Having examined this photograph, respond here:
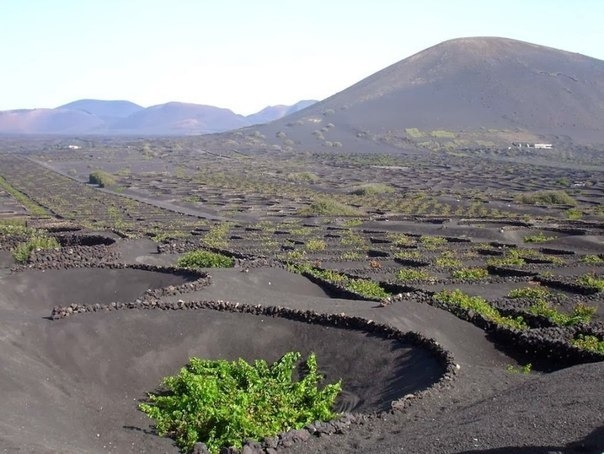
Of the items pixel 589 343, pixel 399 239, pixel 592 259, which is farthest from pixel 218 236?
pixel 589 343

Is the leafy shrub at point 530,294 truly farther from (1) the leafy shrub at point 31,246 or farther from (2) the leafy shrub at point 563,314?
(1) the leafy shrub at point 31,246

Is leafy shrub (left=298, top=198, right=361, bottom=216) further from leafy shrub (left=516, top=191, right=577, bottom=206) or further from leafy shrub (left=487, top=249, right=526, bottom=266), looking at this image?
leafy shrub (left=487, top=249, right=526, bottom=266)

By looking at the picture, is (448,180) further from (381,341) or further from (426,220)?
(381,341)

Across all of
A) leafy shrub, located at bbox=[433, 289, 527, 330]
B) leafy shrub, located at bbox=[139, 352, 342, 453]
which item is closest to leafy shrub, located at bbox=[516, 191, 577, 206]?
leafy shrub, located at bbox=[433, 289, 527, 330]

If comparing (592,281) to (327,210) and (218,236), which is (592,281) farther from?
(327,210)

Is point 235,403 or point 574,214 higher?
point 235,403
